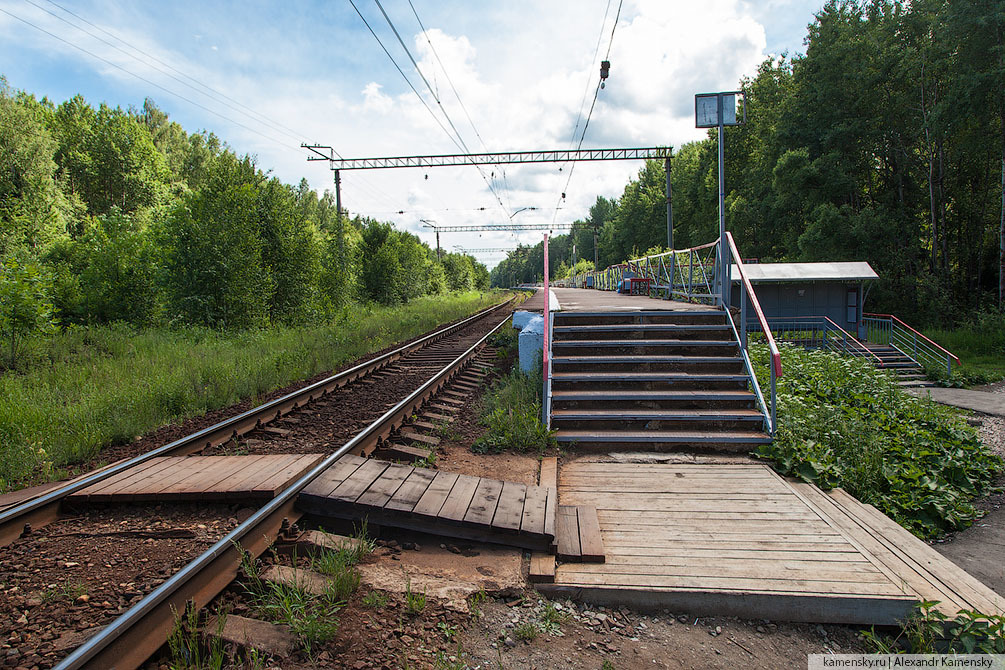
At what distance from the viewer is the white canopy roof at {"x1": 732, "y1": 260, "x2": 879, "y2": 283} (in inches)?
788

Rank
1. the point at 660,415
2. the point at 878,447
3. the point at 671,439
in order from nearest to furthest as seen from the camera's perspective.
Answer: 1. the point at 671,439
2. the point at 878,447
3. the point at 660,415

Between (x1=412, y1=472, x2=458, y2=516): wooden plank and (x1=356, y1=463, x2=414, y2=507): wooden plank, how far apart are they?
0.76ft

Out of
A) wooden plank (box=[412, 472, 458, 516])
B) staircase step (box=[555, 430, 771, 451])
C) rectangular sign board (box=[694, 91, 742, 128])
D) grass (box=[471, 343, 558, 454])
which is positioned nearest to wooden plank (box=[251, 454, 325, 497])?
wooden plank (box=[412, 472, 458, 516])

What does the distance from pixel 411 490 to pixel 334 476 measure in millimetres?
674

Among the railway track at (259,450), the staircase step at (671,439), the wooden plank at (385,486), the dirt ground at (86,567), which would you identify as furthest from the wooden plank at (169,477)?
the staircase step at (671,439)

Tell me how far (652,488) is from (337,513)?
2.64 meters

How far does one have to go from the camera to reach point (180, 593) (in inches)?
109

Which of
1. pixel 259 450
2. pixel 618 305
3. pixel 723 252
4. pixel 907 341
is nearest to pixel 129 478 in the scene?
pixel 259 450

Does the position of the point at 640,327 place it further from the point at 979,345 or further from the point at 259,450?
the point at 979,345

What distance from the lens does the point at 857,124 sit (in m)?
26.1

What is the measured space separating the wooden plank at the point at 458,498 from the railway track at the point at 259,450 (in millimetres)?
1068

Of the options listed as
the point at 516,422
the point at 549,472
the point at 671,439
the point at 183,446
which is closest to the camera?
the point at 549,472

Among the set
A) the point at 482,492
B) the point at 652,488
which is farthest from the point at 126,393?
the point at 652,488

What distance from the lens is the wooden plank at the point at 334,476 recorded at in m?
3.97
